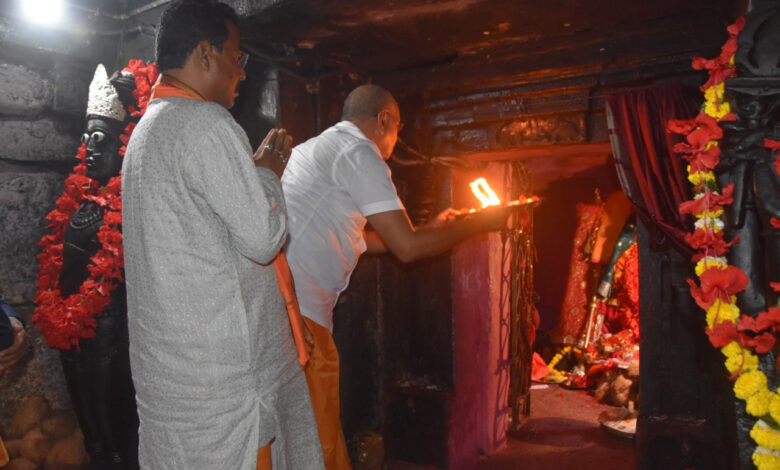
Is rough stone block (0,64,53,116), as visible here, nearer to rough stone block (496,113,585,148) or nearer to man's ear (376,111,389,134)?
man's ear (376,111,389,134)

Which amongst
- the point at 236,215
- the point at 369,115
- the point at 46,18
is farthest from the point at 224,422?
the point at 46,18

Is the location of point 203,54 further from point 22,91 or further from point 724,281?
point 22,91

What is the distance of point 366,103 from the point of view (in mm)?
3387

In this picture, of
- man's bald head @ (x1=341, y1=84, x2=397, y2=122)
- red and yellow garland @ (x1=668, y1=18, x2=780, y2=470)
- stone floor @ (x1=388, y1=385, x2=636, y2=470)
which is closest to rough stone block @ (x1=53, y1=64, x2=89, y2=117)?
man's bald head @ (x1=341, y1=84, x2=397, y2=122)

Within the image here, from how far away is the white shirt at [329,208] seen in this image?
2904 mm

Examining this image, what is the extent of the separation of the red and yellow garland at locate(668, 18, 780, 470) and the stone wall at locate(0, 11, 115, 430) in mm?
5326

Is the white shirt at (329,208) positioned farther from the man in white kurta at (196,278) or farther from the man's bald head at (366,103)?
the man in white kurta at (196,278)

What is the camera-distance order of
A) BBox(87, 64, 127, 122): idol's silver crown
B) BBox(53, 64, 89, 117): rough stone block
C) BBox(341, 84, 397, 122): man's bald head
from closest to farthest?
BBox(341, 84, 397, 122): man's bald head
BBox(87, 64, 127, 122): idol's silver crown
BBox(53, 64, 89, 117): rough stone block

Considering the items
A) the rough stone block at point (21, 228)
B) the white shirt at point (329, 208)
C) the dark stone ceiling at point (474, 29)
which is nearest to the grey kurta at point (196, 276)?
the white shirt at point (329, 208)

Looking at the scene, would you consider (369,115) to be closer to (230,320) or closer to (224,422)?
(230,320)

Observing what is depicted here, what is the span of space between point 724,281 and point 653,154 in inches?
40.7

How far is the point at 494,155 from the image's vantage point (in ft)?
15.9

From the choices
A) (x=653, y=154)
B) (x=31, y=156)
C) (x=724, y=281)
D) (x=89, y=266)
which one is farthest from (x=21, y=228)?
(x=724, y=281)

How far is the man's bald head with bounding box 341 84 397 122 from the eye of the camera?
338cm
